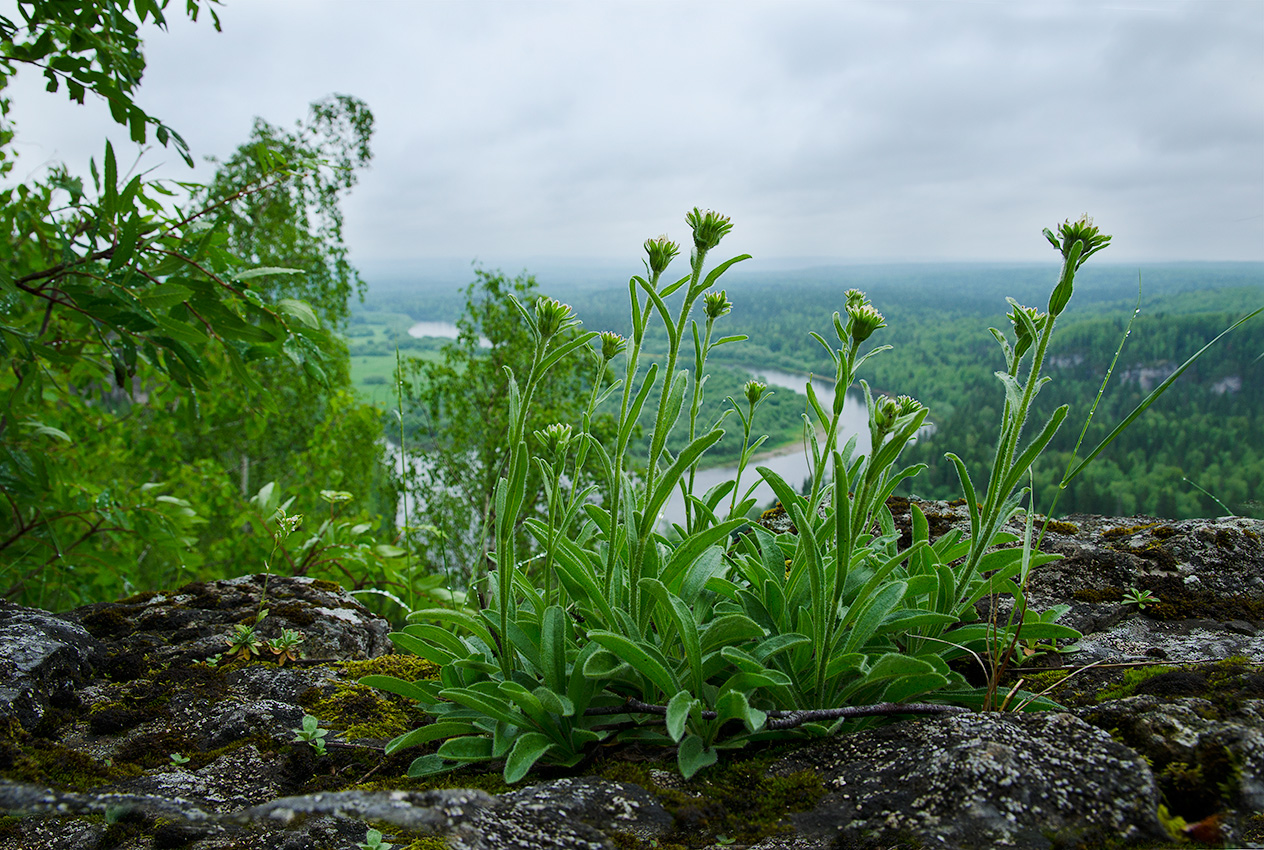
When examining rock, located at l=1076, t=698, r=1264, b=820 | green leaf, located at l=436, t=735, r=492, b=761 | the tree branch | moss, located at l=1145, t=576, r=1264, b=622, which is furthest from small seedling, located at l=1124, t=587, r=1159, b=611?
green leaf, located at l=436, t=735, r=492, b=761

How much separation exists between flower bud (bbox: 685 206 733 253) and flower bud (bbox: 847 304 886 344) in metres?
0.40

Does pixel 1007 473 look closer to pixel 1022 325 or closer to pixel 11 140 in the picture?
pixel 1022 325

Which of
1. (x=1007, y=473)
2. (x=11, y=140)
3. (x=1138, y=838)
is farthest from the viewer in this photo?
(x=11, y=140)

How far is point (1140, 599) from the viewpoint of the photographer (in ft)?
8.44

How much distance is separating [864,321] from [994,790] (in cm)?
110

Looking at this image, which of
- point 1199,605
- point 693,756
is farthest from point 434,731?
point 1199,605

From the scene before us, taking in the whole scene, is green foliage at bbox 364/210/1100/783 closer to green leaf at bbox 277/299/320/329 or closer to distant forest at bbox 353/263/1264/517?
distant forest at bbox 353/263/1264/517

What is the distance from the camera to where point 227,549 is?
→ 8781mm

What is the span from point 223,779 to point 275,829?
583 millimetres

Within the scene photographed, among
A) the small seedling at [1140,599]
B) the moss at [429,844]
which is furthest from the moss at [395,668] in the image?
the small seedling at [1140,599]

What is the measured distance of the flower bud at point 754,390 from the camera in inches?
98.8

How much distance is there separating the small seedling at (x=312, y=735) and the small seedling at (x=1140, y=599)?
283 cm

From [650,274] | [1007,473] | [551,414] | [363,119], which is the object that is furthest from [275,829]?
[363,119]

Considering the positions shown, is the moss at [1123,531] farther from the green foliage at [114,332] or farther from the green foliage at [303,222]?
the green foliage at [303,222]
